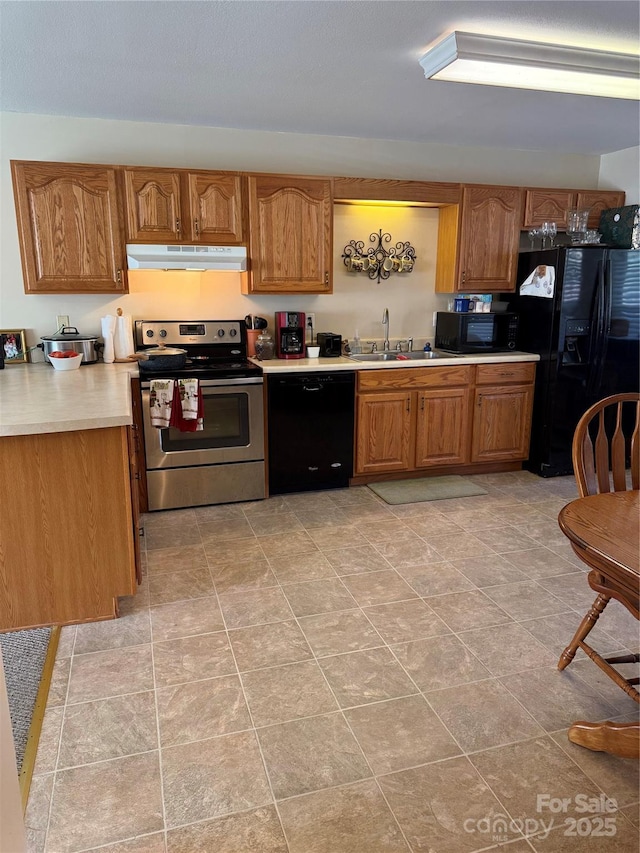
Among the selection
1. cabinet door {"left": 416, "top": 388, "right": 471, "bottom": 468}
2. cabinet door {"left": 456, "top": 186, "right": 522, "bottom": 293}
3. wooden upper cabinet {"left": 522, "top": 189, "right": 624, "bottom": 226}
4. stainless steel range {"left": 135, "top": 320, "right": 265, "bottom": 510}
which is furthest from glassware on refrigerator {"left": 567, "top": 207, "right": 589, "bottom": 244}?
stainless steel range {"left": 135, "top": 320, "right": 265, "bottom": 510}

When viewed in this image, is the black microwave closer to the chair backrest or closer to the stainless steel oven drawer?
the stainless steel oven drawer

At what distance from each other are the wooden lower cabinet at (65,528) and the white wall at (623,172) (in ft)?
14.4

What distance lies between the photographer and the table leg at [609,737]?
1.71m

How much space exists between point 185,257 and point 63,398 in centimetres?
149

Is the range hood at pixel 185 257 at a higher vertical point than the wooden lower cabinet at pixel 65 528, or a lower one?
higher

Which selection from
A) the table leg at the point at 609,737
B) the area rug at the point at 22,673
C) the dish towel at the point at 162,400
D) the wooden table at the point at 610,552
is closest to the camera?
the wooden table at the point at 610,552

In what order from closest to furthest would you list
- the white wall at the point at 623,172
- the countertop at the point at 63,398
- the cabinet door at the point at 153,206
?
the countertop at the point at 63,398
the cabinet door at the point at 153,206
the white wall at the point at 623,172

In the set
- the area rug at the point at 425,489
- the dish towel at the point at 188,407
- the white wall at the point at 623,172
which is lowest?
the area rug at the point at 425,489

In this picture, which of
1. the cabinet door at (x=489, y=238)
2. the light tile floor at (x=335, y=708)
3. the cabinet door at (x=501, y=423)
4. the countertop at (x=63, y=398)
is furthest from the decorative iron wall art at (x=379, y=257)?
the light tile floor at (x=335, y=708)

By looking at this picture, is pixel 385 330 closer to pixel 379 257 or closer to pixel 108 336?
pixel 379 257

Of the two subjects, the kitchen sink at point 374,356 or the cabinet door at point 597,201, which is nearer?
the kitchen sink at point 374,356

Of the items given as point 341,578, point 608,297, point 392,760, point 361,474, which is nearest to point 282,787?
point 392,760

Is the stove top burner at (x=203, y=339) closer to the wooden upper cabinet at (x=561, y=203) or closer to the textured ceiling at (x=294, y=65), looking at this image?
the textured ceiling at (x=294, y=65)

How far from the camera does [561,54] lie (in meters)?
2.68
